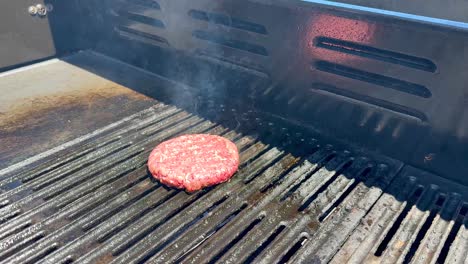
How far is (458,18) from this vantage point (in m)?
2.11

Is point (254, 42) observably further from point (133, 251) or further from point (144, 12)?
point (133, 251)

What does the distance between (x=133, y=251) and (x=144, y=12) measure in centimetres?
271

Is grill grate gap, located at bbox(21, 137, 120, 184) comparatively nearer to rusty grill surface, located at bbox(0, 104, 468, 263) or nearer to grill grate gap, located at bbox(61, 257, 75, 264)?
rusty grill surface, located at bbox(0, 104, 468, 263)

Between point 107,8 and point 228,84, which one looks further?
point 107,8

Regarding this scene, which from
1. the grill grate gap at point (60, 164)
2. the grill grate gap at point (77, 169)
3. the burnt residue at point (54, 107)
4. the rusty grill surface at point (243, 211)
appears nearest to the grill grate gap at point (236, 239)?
the rusty grill surface at point (243, 211)

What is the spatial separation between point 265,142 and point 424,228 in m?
1.24

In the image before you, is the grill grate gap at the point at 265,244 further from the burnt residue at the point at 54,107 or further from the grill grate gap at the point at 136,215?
the burnt residue at the point at 54,107

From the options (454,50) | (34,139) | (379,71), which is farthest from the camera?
(34,139)

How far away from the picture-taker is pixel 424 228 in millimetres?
2207

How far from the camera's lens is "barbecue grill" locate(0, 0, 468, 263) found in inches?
82.8

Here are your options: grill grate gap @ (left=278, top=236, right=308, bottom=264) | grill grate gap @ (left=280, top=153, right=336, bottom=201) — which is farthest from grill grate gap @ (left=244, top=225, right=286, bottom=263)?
grill grate gap @ (left=280, top=153, right=336, bottom=201)

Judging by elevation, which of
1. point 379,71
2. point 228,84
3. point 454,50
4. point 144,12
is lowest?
point 228,84

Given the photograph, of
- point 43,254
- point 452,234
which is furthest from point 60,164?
point 452,234

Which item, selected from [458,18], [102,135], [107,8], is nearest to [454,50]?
[458,18]
